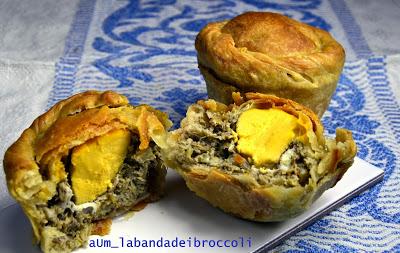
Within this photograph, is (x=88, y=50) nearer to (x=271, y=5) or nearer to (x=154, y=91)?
(x=154, y=91)

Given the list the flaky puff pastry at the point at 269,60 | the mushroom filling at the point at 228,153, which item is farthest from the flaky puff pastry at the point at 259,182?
the flaky puff pastry at the point at 269,60

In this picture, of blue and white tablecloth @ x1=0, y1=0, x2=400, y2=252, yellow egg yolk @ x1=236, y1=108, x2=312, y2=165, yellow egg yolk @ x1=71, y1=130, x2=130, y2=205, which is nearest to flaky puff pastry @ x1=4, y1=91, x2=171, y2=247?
yellow egg yolk @ x1=71, y1=130, x2=130, y2=205

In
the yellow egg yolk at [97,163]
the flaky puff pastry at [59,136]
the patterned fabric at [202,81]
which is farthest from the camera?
the patterned fabric at [202,81]

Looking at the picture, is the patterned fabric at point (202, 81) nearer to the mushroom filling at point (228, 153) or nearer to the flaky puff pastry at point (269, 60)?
the mushroom filling at point (228, 153)

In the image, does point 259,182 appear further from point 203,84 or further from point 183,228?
point 203,84

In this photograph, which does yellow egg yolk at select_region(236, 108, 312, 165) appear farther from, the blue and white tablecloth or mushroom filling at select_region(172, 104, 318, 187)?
the blue and white tablecloth

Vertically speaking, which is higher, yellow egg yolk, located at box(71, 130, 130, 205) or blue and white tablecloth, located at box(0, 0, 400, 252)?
yellow egg yolk, located at box(71, 130, 130, 205)
